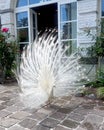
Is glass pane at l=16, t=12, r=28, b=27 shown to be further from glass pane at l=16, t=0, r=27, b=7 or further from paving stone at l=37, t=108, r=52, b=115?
paving stone at l=37, t=108, r=52, b=115

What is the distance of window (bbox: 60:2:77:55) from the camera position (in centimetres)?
495

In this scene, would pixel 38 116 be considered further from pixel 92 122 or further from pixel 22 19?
pixel 22 19

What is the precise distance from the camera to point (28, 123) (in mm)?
2404

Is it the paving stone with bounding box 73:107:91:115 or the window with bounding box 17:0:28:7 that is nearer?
the paving stone with bounding box 73:107:91:115

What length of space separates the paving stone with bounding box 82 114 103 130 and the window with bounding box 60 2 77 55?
257 centimetres

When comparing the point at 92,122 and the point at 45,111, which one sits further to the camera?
the point at 45,111

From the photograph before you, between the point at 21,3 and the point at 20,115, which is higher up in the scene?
the point at 21,3

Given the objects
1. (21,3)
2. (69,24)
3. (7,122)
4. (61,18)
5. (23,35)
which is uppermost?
(21,3)

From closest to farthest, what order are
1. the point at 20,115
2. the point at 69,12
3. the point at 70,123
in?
the point at 70,123, the point at 20,115, the point at 69,12

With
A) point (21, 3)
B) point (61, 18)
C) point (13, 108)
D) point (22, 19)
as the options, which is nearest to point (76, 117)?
point (13, 108)

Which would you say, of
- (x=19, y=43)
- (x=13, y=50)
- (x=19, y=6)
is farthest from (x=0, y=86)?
(x=19, y=6)

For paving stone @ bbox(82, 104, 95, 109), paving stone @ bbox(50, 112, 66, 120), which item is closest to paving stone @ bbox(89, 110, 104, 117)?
paving stone @ bbox(82, 104, 95, 109)

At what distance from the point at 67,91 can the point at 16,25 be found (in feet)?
12.0

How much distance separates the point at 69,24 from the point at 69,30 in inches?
6.4
